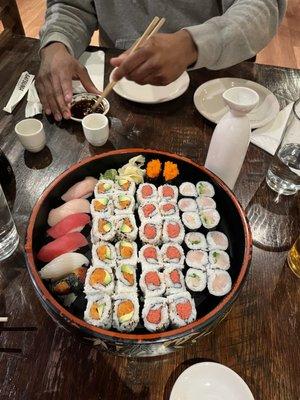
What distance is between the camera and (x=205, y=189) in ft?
4.29

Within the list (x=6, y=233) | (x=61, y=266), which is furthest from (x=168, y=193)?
(x=6, y=233)

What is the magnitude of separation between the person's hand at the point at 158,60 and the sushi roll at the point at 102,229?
2.03 ft

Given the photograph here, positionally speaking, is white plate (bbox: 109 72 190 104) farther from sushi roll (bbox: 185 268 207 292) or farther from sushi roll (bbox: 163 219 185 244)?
sushi roll (bbox: 185 268 207 292)

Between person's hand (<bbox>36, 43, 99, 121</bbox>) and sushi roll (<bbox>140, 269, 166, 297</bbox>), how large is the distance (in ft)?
2.95

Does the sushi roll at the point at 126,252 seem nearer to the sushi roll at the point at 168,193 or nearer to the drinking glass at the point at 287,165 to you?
the sushi roll at the point at 168,193

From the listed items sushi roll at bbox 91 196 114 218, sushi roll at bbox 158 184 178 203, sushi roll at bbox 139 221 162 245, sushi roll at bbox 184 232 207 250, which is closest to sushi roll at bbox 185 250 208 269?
sushi roll at bbox 184 232 207 250

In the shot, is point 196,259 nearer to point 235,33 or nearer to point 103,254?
point 103,254

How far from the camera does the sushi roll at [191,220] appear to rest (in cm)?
127

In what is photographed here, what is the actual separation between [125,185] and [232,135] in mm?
450

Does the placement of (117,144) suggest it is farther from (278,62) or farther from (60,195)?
(278,62)

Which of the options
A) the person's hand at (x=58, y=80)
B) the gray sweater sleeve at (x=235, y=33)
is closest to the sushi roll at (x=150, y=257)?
the person's hand at (x=58, y=80)

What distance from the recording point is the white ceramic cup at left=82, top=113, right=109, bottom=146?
1467 mm

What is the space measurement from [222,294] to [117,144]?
84 centimetres

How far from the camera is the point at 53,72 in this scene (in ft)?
5.49
